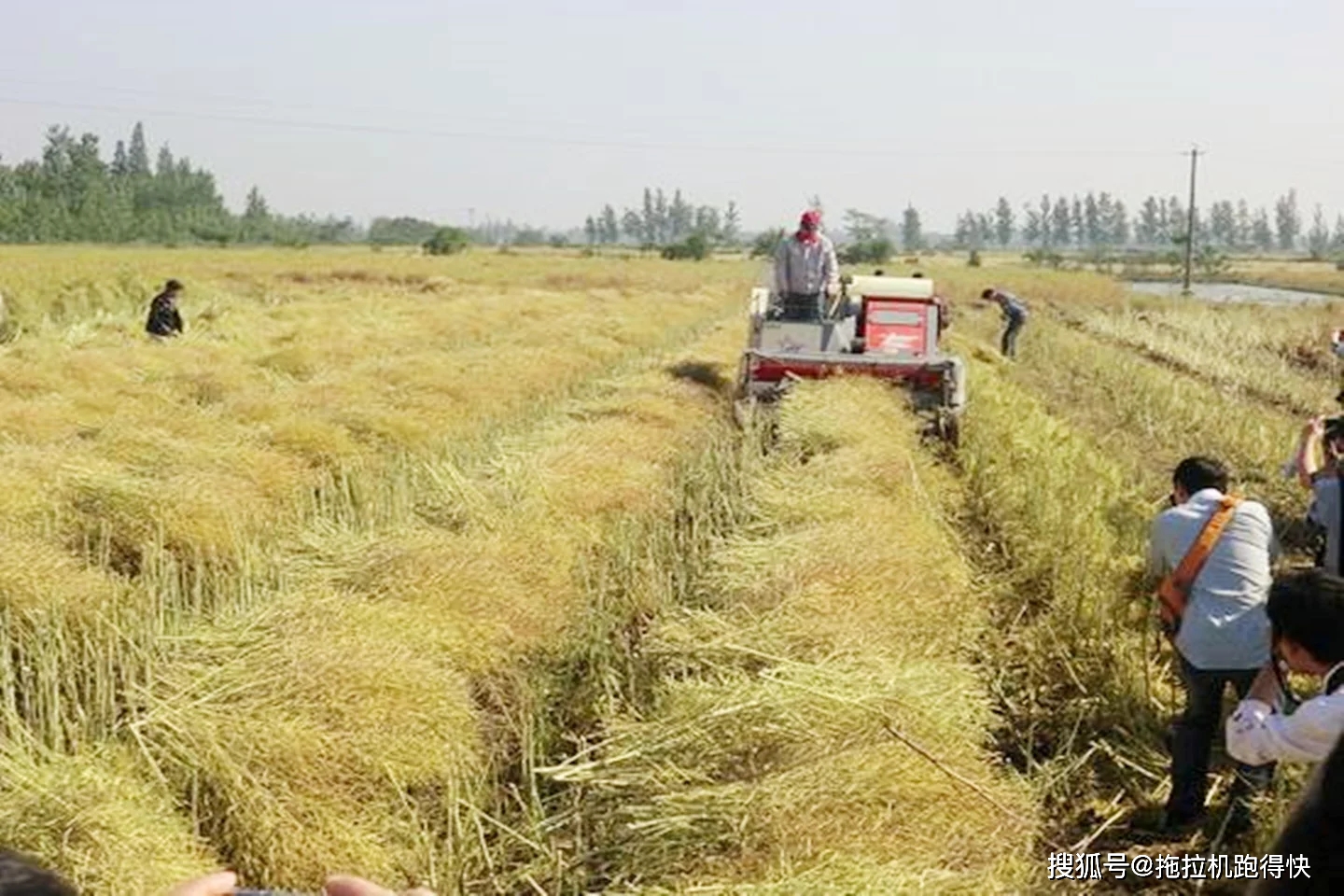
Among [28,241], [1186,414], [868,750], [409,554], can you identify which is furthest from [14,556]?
[28,241]

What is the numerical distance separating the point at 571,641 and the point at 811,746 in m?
1.90

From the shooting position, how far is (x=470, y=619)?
4730mm

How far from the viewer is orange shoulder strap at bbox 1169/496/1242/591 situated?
3.96 meters

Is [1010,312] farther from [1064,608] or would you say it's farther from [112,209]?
[112,209]

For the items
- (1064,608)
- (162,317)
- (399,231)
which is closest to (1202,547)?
(1064,608)

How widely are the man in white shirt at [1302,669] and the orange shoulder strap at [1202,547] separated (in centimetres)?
61

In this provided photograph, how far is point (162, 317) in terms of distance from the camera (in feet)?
45.5

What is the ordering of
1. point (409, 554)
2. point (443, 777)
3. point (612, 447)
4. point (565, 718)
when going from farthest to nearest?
1. point (612, 447)
2. point (409, 554)
3. point (565, 718)
4. point (443, 777)

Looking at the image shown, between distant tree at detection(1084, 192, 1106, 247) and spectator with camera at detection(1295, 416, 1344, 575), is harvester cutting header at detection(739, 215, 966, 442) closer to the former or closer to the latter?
spectator with camera at detection(1295, 416, 1344, 575)

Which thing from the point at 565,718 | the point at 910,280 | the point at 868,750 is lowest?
the point at 565,718

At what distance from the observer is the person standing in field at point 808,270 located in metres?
10.5

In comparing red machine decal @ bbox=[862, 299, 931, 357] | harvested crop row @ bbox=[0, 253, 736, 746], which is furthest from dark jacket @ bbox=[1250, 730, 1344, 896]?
red machine decal @ bbox=[862, 299, 931, 357]

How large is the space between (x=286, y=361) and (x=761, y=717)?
10412 mm

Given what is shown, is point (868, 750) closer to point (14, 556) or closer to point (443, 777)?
point (443, 777)
